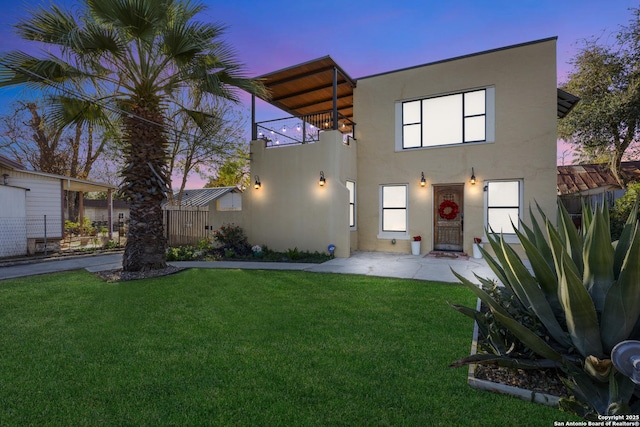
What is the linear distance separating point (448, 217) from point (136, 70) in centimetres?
965

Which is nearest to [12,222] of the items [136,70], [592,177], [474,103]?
[136,70]

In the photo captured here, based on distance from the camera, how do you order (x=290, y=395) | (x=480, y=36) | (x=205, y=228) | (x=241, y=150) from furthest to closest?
(x=241, y=150), (x=205, y=228), (x=480, y=36), (x=290, y=395)

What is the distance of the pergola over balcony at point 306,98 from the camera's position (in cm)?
947

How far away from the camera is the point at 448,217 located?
32.2ft

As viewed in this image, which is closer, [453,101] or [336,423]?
[336,423]

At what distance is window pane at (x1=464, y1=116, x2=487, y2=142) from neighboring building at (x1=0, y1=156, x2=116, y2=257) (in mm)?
15130

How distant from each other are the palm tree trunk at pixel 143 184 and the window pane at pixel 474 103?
8.94 meters

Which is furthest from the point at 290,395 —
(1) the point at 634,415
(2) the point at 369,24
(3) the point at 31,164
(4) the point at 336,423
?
(3) the point at 31,164

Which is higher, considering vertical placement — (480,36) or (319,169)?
(480,36)

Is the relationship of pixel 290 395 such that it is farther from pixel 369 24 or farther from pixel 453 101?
pixel 369 24

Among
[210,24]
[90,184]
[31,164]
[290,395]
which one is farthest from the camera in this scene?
[31,164]

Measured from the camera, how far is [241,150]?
19422mm

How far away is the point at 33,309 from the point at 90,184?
35.5 ft

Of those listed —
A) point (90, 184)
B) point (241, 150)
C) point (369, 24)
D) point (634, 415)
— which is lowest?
point (634, 415)
